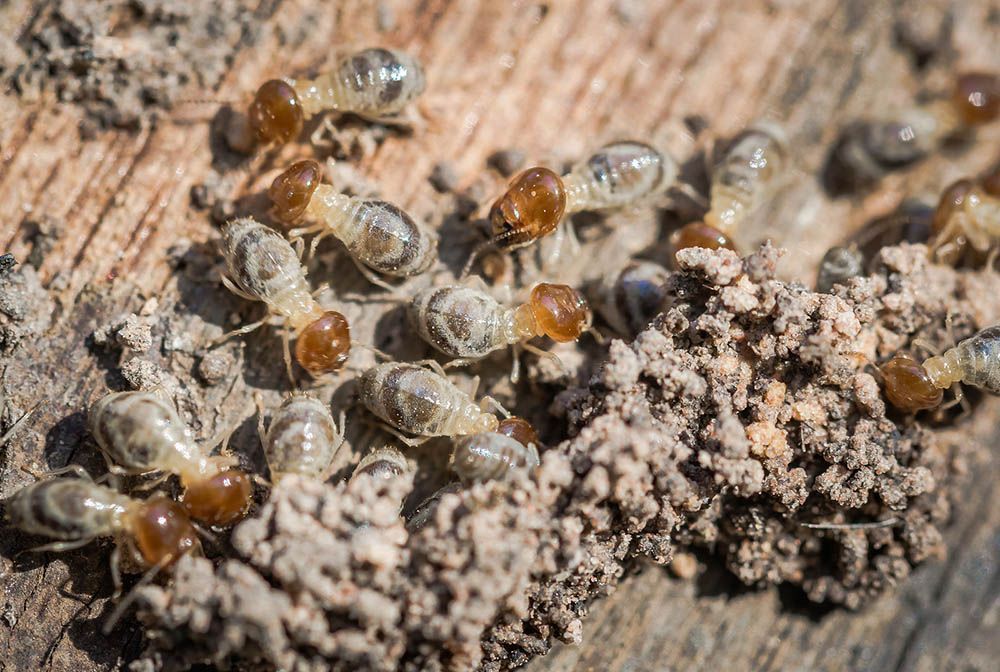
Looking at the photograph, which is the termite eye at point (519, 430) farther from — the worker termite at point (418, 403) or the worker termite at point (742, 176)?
the worker termite at point (742, 176)

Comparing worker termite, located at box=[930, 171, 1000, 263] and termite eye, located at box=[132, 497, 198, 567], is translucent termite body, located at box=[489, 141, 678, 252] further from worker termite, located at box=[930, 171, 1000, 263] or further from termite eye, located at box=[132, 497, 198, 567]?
termite eye, located at box=[132, 497, 198, 567]

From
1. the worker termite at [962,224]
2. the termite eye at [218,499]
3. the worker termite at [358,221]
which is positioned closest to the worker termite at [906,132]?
the worker termite at [962,224]

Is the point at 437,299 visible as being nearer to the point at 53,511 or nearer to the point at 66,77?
the point at 53,511

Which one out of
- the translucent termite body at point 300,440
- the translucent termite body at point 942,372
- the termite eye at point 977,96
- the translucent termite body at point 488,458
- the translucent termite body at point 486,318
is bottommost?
the translucent termite body at point 300,440

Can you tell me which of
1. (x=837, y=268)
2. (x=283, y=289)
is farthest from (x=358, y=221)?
(x=837, y=268)

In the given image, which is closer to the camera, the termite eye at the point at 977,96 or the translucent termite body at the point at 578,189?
the translucent termite body at the point at 578,189

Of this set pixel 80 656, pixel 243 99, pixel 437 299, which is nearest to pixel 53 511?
pixel 80 656
